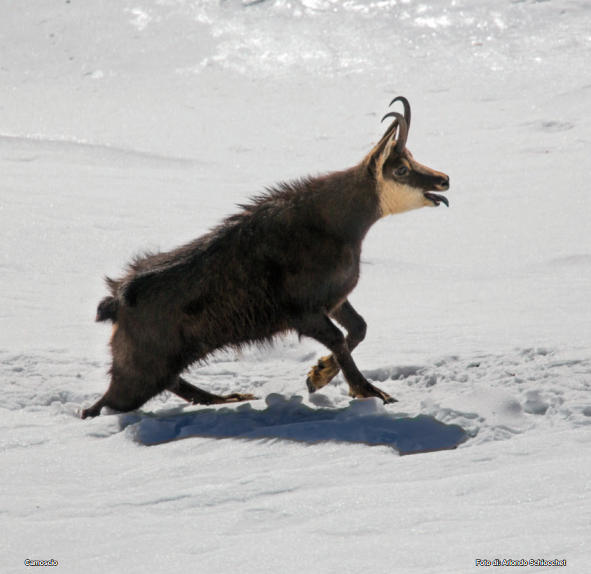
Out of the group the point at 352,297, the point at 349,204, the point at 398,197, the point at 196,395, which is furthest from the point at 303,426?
the point at 352,297

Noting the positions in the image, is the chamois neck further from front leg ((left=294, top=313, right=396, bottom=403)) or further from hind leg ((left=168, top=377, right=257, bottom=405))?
hind leg ((left=168, top=377, right=257, bottom=405))

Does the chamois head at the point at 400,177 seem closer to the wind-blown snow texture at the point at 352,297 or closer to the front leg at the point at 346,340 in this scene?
the front leg at the point at 346,340

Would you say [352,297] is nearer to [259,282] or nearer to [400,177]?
[400,177]

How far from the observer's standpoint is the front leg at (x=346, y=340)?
22.5ft

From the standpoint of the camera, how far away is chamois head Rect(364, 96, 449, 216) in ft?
21.7

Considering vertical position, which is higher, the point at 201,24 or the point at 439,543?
the point at 201,24

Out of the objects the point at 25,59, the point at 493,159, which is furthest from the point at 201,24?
the point at 493,159

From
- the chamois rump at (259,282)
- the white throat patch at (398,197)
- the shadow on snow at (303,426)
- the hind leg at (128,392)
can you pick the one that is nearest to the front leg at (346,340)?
the chamois rump at (259,282)

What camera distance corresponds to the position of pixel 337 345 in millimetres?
6539

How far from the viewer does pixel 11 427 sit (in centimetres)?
632

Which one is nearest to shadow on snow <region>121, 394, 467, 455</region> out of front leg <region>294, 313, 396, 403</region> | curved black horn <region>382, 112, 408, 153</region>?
front leg <region>294, 313, 396, 403</region>

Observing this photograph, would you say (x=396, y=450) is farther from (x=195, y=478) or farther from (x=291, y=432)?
(x=195, y=478)

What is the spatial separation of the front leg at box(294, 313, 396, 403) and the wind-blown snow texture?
0.16 metres

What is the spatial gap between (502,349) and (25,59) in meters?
13.1
